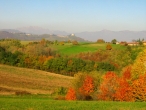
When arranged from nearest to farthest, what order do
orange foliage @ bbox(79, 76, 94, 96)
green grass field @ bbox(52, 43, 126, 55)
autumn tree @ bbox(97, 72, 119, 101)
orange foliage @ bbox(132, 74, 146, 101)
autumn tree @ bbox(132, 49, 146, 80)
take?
orange foliage @ bbox(132, 74, 146, 101)
autumn tree @ bbox(97, 72, 119, 101)
autumn tree @ bbox(132, 49, 146, 80)
orange foliage @ bbox(79, 76, 94, 96)
green grass field @ bbox(52, 43, 126, 55)

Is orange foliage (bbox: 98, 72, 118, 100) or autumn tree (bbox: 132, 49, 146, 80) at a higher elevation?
autumn tree (bbox: 132, 49, 146, 80)

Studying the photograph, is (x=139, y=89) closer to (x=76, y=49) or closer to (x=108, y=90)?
(x=108, y=90)

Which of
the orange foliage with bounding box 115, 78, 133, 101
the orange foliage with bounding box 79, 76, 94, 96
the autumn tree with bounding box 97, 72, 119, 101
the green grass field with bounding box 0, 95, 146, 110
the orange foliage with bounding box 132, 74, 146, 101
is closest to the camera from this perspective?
the green grass field with bounding box 0, 95, 146, 110

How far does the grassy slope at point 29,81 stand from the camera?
60.1 m

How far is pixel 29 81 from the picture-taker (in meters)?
69.8

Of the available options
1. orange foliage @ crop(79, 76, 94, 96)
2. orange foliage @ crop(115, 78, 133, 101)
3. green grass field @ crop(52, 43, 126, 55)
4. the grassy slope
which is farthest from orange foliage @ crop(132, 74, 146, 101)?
green grass field @ crop(52, 43, 126, 55)

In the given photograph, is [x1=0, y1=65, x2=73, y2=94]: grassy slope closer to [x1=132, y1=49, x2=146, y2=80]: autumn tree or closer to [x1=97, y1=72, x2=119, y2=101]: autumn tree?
[x1=97, y1=72, x2=119, y2=101]: autumn tree

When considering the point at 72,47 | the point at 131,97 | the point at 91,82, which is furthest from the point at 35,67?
the point at 131,97

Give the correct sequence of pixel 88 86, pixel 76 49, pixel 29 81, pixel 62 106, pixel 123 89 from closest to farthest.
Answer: pixel 62 106, pixel 123 89, pixel 88 86, pixel 29 81, pixel 76 49

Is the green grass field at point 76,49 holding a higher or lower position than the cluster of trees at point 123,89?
higher

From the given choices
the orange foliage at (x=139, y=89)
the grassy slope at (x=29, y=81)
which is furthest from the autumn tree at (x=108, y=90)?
the grassy slope at (x=29, y=81)

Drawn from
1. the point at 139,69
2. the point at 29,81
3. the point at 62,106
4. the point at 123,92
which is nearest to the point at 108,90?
the point at 123,92

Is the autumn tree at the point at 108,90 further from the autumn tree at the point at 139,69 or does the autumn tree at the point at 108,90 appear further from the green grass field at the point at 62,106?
the green grass field at the point at 62,106

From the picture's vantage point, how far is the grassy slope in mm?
60119
